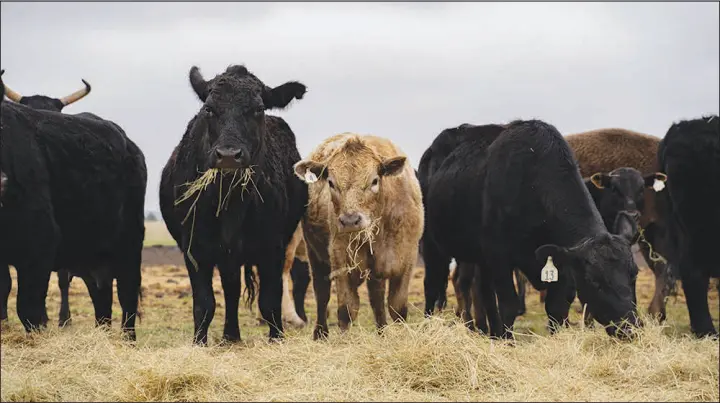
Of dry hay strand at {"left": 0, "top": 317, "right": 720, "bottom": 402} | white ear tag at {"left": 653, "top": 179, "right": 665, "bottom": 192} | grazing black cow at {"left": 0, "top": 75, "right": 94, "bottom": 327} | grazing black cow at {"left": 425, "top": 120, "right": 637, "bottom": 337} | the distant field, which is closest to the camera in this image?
dry hay strand at {"left": 0, "top": 317, "right": 720, "bottom": 402}

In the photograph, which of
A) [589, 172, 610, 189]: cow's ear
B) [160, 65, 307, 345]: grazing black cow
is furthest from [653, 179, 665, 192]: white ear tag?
[160, 65, 307, 345]: grazing black cow

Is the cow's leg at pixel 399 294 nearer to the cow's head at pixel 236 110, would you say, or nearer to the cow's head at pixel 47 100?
the cow's head at pixel 236 110

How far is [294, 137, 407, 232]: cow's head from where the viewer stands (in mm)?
8383

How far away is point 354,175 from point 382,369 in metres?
A: 2.41

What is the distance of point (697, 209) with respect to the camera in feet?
33.7

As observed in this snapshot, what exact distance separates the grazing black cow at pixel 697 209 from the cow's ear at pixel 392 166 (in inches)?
137

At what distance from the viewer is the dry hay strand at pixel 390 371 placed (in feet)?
19.9

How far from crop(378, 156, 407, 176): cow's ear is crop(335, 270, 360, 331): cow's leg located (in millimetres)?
935

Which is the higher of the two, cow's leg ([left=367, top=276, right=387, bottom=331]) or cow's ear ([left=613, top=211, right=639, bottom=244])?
cow's ear ([left=613, top=211, right=639, bottom=244])

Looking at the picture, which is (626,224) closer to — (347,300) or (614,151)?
(347,300)

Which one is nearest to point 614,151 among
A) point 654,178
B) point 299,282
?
point 654,178

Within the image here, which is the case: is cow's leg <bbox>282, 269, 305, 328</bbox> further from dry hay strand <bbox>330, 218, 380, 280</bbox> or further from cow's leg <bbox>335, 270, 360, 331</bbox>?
dry hay strand <bbox>330, 218, 380, 280</bbox>

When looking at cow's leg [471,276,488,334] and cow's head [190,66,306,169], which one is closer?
cow's head [190,66,306,169]

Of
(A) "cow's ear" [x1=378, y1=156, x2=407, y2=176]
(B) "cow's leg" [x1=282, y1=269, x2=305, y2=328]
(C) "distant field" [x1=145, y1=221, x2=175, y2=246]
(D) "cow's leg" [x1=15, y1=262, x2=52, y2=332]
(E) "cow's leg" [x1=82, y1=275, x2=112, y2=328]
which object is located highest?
(A) "cow's ear" [x1=378, y1=156, x2=407, y2=176]
